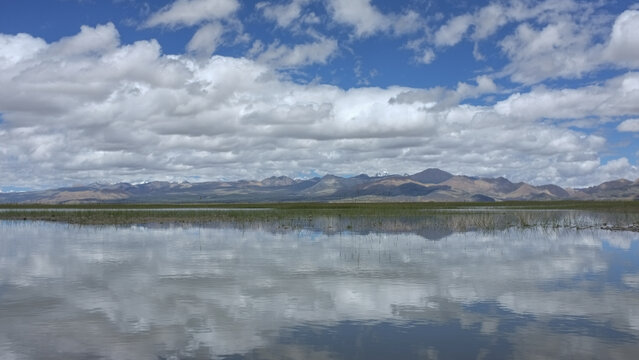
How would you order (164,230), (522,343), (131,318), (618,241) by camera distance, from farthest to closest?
(164,230), (618,241), (131,318), (522,343)

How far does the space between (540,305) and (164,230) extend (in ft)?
158

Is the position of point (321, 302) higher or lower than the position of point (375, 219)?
lower

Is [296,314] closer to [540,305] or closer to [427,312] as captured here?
[427,312]

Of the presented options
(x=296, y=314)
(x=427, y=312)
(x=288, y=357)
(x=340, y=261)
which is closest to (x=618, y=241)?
(x=340, y=261)

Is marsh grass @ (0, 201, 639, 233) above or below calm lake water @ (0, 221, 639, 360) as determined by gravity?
above

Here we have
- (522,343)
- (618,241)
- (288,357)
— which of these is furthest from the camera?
(618,241)

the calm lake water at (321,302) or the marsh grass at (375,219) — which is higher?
the marsh grass at (375,219)

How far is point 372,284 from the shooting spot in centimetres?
2602

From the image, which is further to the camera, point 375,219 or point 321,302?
point 375,219

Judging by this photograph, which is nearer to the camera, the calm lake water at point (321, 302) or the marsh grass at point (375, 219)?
the calm lake water at point (321, 302)

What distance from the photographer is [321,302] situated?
72.7 feet

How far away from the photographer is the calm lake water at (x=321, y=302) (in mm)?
16109

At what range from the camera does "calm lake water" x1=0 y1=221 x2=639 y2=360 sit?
1611 centimetres

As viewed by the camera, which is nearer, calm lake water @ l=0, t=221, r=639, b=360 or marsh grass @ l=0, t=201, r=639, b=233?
calm lake water @ l=0, t=221, r=639, b=360
